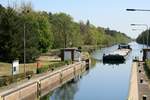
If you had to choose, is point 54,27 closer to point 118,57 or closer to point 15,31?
point 118,57

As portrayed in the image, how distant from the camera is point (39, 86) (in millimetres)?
35438

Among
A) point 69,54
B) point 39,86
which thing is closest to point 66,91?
Result: point 39,86

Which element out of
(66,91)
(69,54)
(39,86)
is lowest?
(66,91)

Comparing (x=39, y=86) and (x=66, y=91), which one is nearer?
(x=39, y=86)

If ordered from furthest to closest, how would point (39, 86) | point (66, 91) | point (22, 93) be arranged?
point (66, 91) → point (39, 86) → point (22, 93)

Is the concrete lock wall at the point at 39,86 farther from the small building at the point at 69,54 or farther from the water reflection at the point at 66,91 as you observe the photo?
the small building at the point at 69,54

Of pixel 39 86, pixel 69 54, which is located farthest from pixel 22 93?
pixel 69 54

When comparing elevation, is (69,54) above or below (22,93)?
above

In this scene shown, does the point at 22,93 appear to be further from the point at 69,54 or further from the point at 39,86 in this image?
the point at 69,54

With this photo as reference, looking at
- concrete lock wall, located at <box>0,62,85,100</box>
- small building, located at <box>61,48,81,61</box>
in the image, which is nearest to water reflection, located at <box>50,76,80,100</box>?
concrete lock wall, located at <box>0,62,85,100</box>

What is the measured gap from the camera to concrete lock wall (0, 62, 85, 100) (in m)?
27.8

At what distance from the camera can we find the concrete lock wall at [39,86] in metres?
27.8

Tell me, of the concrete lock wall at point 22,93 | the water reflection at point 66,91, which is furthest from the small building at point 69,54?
the concrete lock wall at point 22,93

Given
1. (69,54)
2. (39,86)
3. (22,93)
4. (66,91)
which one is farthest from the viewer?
(69,54)
